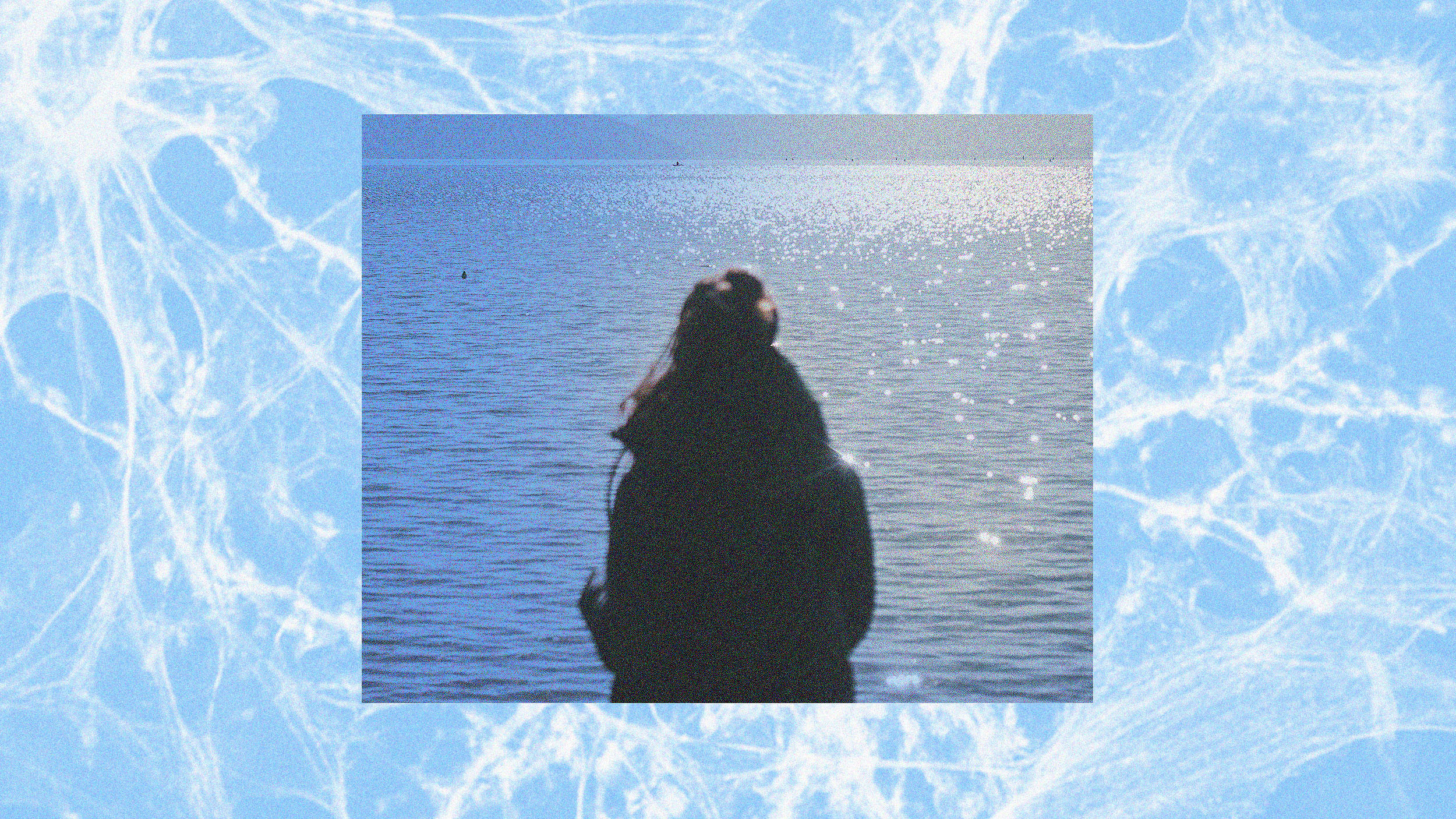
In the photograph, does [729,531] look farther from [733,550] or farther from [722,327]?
[722,327]

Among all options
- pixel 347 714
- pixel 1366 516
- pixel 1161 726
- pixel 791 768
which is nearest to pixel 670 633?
pixel 791 768

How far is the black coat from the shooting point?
18.1ft

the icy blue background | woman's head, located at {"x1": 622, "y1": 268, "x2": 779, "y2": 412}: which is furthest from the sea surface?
woman's head, located at {"x1": 622, "y1": 268, "x2": 779, "y2": 412}

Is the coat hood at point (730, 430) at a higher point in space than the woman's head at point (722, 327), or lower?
lower

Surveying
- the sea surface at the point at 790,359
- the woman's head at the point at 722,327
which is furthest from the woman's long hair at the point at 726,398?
the sea surface at the point at 790,359

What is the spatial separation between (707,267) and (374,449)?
1.21 metres

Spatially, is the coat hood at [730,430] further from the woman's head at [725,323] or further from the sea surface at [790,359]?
the sea surface at [790,359]

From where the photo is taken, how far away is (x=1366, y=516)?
598cm

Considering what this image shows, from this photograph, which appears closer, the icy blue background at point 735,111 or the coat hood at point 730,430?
the coat hood at point 730,430

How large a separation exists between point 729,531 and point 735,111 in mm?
1304

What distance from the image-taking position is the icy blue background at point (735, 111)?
235 inches

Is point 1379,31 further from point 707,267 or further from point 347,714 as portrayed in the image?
point 347,714

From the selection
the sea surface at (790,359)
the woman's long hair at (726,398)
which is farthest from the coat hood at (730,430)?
Result: the sea surface at (790,359)

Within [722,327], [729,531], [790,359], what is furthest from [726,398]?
[790,359]
